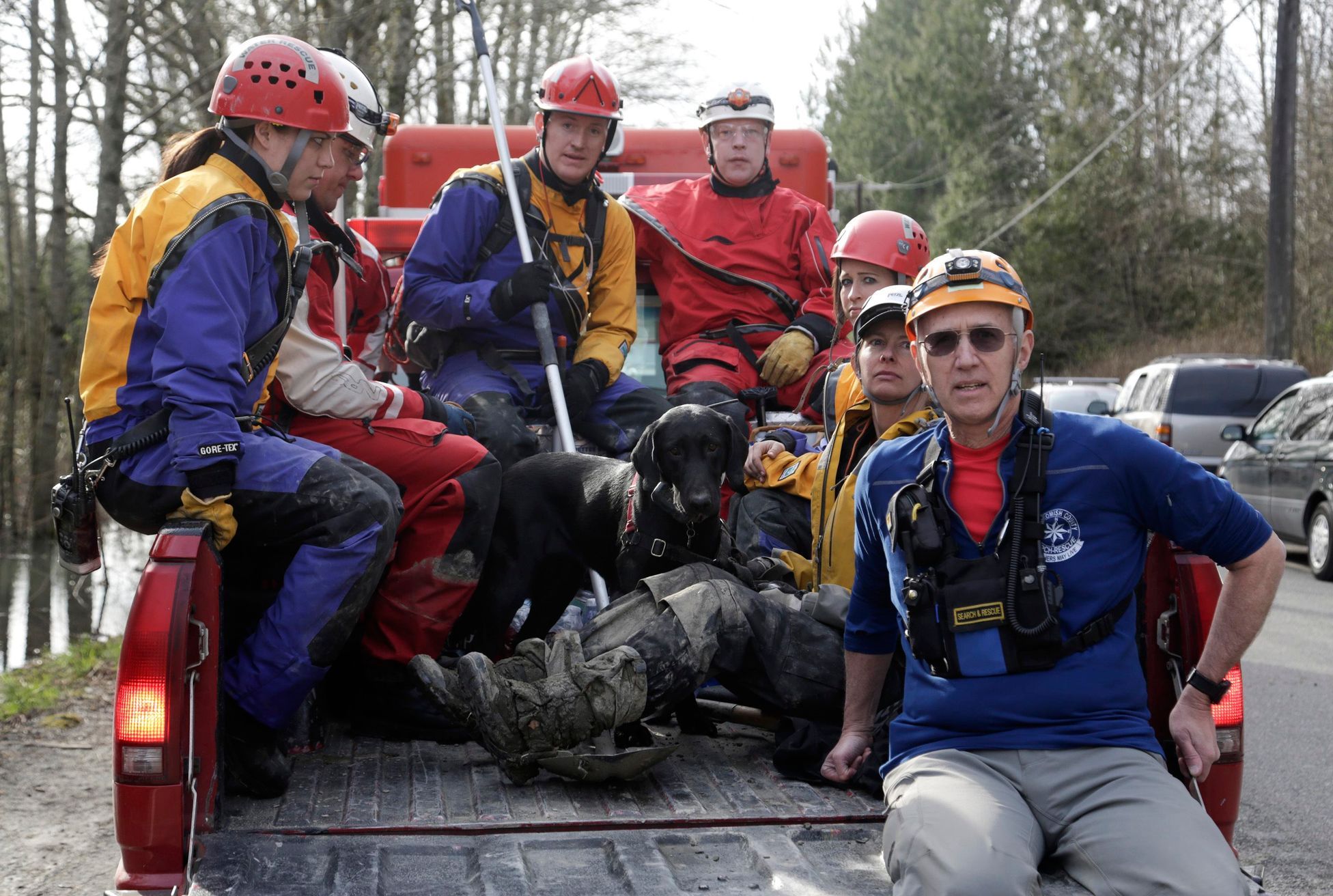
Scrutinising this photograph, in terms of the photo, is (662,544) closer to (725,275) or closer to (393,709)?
(393,709)

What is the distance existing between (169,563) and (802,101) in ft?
204

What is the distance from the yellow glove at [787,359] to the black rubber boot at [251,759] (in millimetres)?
3342

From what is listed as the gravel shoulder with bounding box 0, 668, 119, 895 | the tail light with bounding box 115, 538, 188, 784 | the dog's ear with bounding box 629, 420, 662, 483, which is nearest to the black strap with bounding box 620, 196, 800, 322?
the dog's ear with bounding box 629, 420, 662, 483

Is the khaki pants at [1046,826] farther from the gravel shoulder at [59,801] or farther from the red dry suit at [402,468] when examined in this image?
the gravel shoulder at [59,801]

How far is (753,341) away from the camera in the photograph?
22.1 feet

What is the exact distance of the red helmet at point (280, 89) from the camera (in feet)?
12.9

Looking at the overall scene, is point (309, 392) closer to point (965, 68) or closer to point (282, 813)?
point (282, 813)

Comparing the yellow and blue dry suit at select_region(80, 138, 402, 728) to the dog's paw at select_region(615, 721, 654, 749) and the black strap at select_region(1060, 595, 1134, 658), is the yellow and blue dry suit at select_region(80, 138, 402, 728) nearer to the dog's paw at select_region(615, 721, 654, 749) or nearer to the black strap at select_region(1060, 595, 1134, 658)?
the dog's paw at select_region(615, 721, 654, 749)

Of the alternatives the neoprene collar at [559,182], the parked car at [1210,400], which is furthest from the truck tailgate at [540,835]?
the parked car at [1210,400]

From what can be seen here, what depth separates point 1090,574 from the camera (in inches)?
121

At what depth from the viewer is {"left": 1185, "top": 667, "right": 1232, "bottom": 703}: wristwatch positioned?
3141 millimetres

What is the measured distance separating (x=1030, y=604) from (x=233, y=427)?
204 cm

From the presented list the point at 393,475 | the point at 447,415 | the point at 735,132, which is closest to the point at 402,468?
the point at 393,475

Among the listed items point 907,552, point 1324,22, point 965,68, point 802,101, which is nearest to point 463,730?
point 907,552
